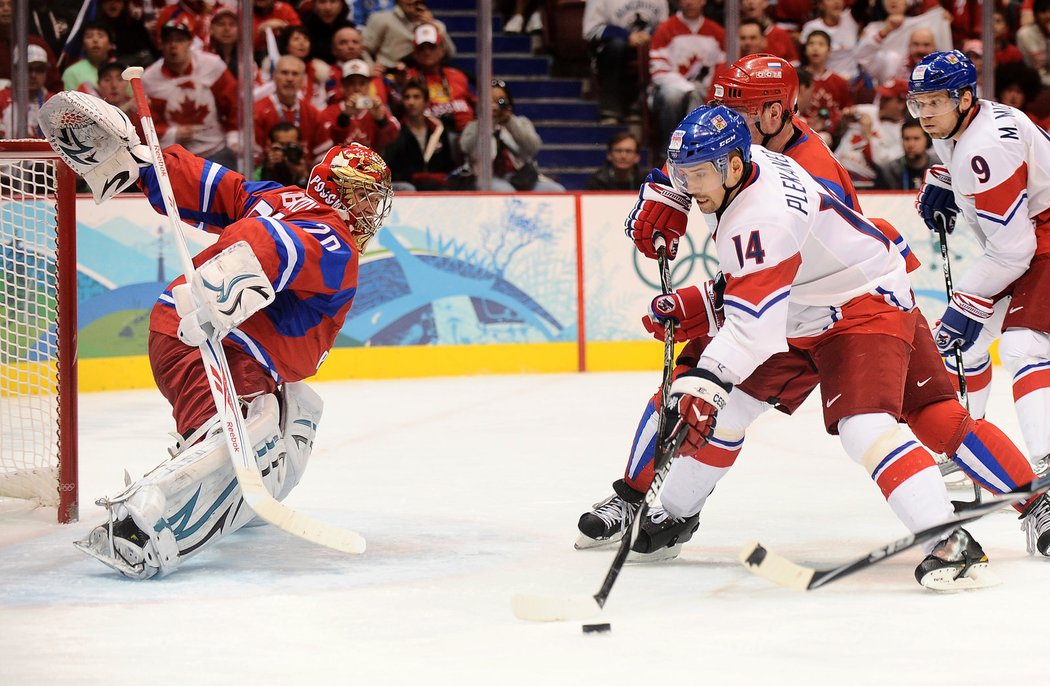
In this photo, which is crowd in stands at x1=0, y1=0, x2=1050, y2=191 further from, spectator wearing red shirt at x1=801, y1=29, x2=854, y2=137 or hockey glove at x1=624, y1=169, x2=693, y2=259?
hockey glove at x1=624, y1=169, x2=693, y2=259

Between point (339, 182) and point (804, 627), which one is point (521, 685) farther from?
point (339, 182)

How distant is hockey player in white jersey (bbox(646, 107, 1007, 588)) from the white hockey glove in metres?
0.91

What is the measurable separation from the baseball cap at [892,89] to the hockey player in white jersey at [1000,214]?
4349 mm

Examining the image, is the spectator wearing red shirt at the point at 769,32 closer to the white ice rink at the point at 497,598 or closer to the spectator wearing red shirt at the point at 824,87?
the spectator wearing red shirt at the point at 824,87

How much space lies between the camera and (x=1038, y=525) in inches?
127

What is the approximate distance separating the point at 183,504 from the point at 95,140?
0.92m

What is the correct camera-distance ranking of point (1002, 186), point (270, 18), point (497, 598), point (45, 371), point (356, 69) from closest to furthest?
point (497, 598), point (1002, 186), point (45, 371), point (356, 69), point (270, 18)

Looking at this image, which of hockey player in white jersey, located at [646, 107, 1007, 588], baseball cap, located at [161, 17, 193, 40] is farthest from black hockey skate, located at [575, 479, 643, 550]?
baseball cap, located at [161, 17, 193, 40]

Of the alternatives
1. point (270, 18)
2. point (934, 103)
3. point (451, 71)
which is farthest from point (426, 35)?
point (934, 103)

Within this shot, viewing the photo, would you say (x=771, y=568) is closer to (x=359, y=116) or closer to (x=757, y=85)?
(x=757, y=85)

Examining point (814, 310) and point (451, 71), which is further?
point (451, 71)

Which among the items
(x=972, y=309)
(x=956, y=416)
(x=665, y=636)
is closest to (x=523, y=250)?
(x=972, y=309)

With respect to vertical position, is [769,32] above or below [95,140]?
below

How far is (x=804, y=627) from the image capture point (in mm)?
2676
